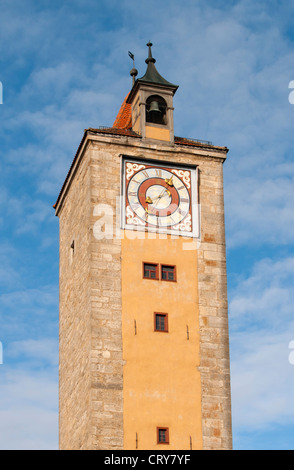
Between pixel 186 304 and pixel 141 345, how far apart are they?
9.66 ft

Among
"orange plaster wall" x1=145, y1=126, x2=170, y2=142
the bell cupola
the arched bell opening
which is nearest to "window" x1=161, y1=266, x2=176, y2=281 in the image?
the bell cupola

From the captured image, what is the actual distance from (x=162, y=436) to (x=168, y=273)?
735 cm

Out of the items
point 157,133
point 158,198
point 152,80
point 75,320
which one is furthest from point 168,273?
point 152,80

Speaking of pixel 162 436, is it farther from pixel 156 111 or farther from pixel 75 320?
pixel 156 111

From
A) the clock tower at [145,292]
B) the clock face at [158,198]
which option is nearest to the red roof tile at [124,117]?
the clock tower at [145,292]

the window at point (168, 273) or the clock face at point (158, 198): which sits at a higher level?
the clock face at point (158, 198)

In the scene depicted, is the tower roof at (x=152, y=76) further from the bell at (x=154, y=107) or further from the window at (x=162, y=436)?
the window at (x=162, y=436)

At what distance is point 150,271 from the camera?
49.6 m

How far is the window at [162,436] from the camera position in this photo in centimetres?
4652

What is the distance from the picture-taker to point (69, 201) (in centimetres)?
5466

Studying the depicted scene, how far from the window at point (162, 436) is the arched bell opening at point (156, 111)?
50.3 feet

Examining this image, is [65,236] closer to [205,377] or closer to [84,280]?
[84,280]

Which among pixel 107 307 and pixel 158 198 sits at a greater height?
pixel 158 198
